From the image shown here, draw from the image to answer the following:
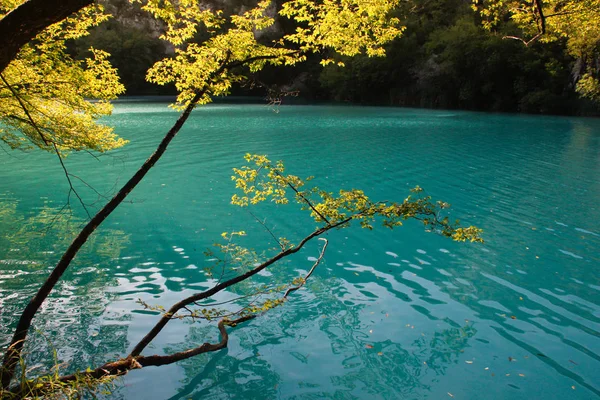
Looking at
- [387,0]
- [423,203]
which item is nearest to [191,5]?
[387,0]

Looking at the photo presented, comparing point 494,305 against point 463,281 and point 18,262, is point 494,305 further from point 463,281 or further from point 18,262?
point 18,262

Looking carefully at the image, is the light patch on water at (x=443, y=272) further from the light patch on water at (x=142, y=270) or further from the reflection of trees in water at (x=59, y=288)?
the reflection of trees in water at (x=59, y=288)

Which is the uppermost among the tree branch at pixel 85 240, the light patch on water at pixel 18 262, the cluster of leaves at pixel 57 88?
the cluster of leaves at pixel 57 88

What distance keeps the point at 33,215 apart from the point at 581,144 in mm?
27927

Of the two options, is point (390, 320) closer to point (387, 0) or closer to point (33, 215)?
point (387, 0)

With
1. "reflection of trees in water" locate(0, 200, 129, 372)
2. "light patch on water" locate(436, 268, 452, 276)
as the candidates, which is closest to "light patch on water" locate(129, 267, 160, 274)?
"reflection of trees in water" locate(0, 200, 129, 372)

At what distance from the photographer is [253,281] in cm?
833

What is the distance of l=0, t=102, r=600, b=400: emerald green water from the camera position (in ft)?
18.1

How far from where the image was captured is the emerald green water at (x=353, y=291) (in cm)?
553

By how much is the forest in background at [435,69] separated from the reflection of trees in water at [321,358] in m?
34.1

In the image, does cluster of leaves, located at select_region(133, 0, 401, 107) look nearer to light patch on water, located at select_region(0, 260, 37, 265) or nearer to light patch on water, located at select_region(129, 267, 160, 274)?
light patch on water, located at select_region(129, 267, 160, 274)

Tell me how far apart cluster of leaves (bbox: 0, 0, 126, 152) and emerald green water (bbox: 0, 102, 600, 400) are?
104 inches

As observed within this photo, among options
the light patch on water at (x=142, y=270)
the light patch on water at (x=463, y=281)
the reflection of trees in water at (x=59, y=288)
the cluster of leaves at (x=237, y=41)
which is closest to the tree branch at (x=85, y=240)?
the cluster of leaves at (x=237, y=41)

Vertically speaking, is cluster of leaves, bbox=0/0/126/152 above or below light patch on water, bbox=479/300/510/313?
above
